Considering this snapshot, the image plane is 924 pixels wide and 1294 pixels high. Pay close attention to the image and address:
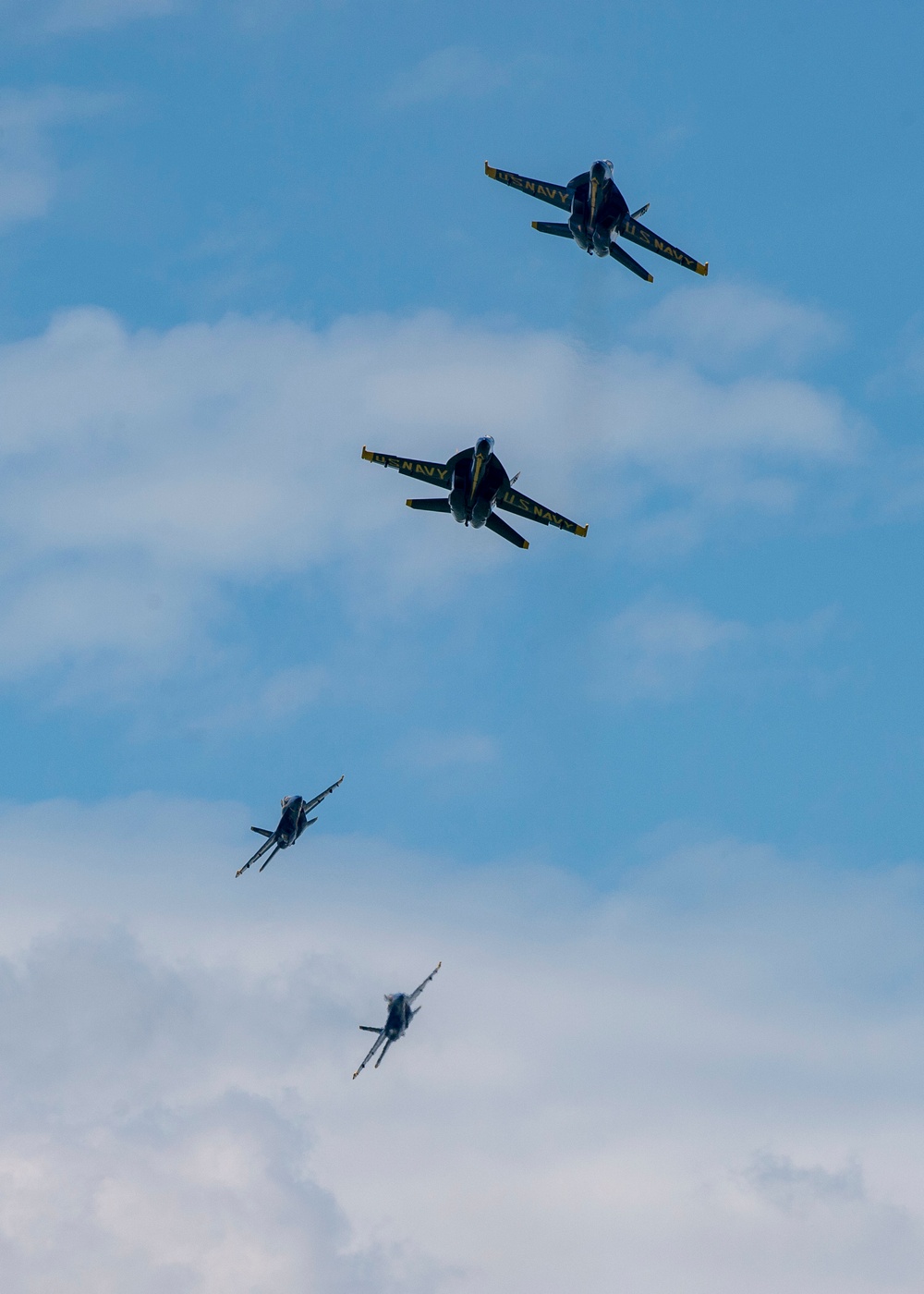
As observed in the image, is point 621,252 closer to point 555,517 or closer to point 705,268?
point 705,268

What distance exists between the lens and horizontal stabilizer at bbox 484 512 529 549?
514 ft

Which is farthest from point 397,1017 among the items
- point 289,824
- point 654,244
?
point 654,244

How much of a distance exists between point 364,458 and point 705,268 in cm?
Result: 4379

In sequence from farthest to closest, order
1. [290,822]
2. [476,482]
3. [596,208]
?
[290,822]
[596,208]
[476,482]

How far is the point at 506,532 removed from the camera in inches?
6211

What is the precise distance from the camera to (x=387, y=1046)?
614ft

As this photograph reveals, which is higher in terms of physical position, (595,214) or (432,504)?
(595,214)

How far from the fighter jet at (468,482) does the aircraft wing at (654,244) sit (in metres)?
30.4

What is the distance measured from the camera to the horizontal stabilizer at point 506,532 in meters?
157

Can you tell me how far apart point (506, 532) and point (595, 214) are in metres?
31.8

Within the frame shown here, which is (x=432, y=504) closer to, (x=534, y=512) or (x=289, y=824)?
(x=534, y=512)

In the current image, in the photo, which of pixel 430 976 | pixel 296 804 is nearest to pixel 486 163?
pixel 296 804

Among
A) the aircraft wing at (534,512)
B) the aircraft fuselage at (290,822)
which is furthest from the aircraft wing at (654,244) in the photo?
the aircraft fuselage at (290,822)

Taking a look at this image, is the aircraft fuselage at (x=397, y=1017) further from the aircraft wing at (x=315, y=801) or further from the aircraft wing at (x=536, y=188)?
the aircraft wing at (x=536, y=188)
